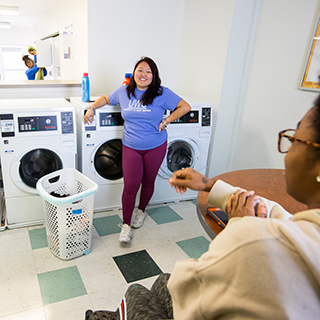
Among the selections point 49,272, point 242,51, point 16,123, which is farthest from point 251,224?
point 242,51

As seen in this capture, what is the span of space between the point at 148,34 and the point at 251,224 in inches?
134

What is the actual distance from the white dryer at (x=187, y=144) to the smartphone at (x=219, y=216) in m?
1.72

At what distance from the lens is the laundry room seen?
2.16m

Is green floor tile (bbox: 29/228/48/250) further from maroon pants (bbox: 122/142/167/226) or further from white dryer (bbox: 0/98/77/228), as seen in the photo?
maroon pants (bbox: 122/142/167/226)

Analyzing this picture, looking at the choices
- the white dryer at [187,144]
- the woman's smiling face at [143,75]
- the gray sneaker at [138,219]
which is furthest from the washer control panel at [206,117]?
the gray sneaker at [138,219]

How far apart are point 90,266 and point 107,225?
57 centimetres

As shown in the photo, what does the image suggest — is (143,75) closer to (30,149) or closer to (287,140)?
(30,149)

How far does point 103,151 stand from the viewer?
2.74 m

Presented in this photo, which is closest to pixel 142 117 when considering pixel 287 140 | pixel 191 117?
pixel 191 117

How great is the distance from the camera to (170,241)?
2.56m

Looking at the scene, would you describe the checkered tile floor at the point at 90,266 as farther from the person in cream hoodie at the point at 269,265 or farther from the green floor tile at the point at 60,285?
the person in cream hoodie at the point at 269,265

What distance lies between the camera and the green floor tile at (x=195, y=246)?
2432 millimetres

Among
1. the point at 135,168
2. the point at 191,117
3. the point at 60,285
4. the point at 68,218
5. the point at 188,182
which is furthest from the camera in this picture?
the point at 191,117

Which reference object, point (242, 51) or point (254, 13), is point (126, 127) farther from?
point (254, 13)
